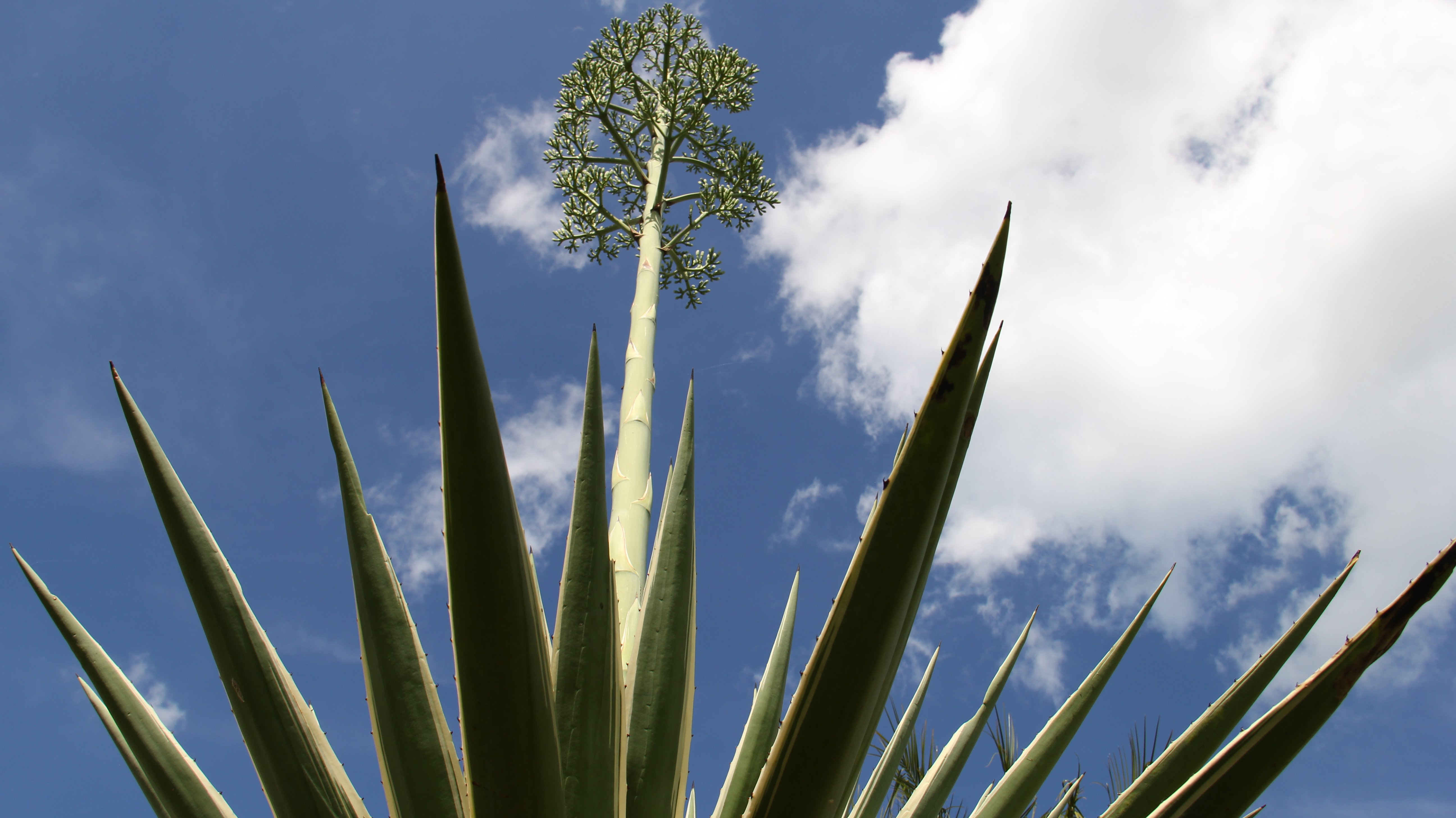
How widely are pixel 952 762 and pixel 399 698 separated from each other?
138 centimetres

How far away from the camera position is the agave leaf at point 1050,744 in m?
1.48

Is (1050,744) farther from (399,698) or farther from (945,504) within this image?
(399,698)

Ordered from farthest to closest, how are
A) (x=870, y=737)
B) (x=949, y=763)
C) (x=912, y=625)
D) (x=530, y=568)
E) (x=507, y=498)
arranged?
(x=949, y=763)
(x=912, y=625)
(x=870, y=737)
(x=530, y=568)
(x=507, y=498)

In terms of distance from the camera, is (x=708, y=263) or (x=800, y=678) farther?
(x=708, y=263)

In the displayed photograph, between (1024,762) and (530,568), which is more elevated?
(530,568)

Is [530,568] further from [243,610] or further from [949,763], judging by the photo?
[949,763]

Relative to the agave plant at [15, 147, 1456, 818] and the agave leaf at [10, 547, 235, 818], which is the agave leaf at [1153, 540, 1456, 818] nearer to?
the agave plant at [15, 147, 1456, 818]

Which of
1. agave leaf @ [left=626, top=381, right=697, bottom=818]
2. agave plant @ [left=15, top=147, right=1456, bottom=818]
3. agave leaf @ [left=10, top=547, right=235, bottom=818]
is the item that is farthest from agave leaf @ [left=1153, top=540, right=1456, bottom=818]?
agave leaf @ [left=10, top=547, right=235, bottom=818]

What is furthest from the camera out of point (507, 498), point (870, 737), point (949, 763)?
point (949, 763)

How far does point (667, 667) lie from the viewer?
1.32m

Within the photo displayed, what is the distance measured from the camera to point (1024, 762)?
149 cm

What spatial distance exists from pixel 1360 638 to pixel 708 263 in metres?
3.73

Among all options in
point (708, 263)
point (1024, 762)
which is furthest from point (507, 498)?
point (708, 263)

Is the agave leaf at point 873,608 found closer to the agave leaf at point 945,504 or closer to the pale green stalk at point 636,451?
the agave leaf at point 945,504
